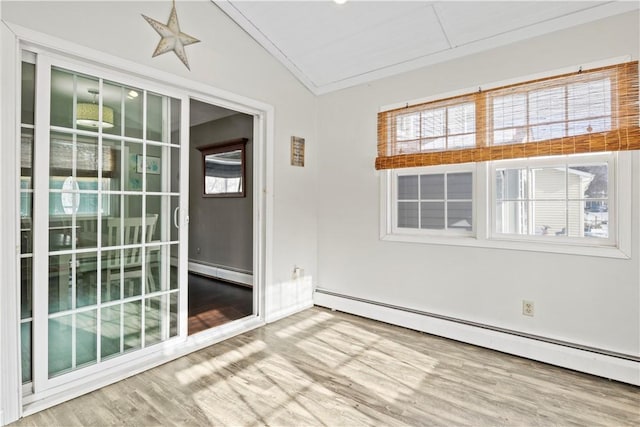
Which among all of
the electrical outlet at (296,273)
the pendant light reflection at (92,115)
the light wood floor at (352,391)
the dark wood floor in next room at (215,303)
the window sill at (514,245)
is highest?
the pendant light reflection at (92,115)

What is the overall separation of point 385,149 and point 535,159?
1.31 m

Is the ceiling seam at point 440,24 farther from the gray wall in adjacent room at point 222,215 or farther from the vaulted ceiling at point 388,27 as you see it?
the gray wall in adjacent room at point 222,215

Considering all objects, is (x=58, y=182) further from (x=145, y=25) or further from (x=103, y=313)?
(x=145, y=25)

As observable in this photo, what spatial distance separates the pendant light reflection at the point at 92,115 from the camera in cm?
221

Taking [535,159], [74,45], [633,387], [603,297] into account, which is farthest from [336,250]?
[74,45]

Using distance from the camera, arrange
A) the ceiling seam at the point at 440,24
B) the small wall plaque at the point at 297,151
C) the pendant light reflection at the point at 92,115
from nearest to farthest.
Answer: the pendant light reflection at the point at 92,115, the ceiling seam at the point at 440,24, the small wall plaque at the point at 297,151

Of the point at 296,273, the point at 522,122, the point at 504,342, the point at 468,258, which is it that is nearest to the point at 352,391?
the point at 504,342

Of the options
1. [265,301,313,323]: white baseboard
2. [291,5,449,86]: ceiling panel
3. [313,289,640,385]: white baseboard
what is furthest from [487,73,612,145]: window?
[265,301,313,323]: white baseboard

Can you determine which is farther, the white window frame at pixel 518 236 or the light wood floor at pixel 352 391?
the white window frame at pixel 518 236

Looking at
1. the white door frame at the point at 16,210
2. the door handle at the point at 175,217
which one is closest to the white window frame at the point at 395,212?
the white door frame at the point at 16,210

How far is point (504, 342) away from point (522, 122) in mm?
1753

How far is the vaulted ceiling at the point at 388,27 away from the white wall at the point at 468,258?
0.32ft

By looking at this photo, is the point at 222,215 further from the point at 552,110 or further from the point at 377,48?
the point at 552,110

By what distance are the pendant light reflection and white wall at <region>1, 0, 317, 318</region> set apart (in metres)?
0.36
